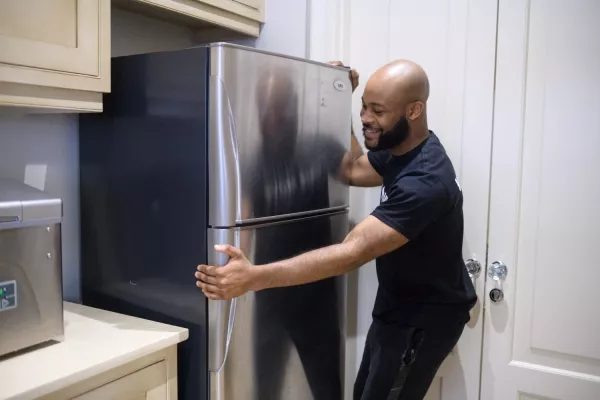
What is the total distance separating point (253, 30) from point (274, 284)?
3.34 ft

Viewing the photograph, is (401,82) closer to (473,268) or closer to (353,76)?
(353,76)

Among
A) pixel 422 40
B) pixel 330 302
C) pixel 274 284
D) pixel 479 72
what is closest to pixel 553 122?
pixel 479 72

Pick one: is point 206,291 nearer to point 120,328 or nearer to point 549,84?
point 120,328

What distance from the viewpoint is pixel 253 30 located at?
198 centimetres

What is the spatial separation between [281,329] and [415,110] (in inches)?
28.9

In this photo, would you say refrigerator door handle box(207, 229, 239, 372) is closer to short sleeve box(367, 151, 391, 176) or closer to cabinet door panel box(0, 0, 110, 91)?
cabinet door panel box(0, 0, 110, 91)

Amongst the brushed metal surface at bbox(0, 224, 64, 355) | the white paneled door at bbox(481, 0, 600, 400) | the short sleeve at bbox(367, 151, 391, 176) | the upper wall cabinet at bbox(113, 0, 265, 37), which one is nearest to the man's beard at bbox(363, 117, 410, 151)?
the short sleeve at bbox(367, 151, 391, 176)

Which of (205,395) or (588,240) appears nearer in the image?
(205,395)

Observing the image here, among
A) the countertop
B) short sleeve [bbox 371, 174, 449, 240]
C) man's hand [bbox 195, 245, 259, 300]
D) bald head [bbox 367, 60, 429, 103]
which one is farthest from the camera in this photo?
bald head [bbox 367, 60, 429, 103]

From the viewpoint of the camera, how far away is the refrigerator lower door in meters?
1.40

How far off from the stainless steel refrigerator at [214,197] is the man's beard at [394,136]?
163 millimetres

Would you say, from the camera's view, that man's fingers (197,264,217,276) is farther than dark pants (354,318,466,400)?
No

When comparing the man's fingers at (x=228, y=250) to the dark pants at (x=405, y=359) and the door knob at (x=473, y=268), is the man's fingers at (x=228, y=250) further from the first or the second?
the door knob at (x=473, y=268)

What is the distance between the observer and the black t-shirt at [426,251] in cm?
147
